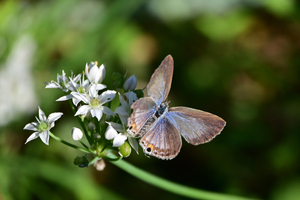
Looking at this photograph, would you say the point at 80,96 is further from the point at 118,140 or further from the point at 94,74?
the point at 118,140

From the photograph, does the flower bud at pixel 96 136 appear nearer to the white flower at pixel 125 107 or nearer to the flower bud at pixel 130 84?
the white flower at pixel 125 107

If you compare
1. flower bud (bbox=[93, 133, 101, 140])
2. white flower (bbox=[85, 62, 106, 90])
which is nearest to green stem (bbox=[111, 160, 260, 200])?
flower bud (bbox=[93, 133, 101, 140])

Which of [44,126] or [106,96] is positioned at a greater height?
[106,96]

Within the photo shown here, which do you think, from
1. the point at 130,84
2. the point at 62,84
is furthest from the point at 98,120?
the point at 62,84

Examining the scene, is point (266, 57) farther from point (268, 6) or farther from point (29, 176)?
point (29, 176)

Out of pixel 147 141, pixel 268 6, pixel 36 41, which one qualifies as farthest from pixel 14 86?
pixel 268 6

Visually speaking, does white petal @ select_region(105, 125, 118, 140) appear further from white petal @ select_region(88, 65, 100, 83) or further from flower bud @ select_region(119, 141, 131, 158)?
white petal @ select_region(88, 65, 100, 83)

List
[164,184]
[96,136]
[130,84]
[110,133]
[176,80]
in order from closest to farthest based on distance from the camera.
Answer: [110,133] → [96,136] → [164,184] → [130,84] → [176,80]
